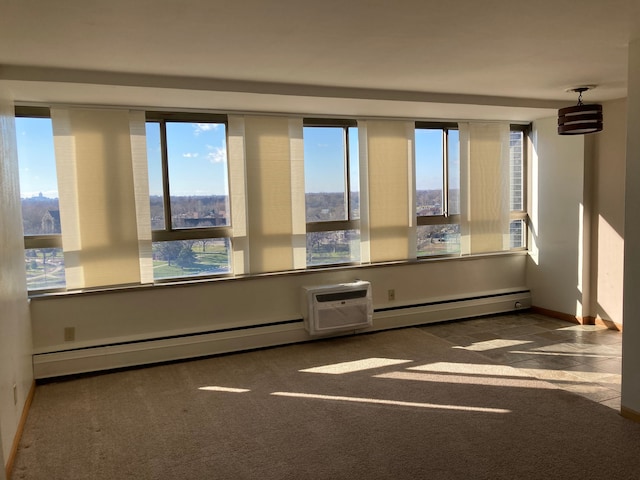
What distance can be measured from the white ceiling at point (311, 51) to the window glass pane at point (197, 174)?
0.31 metres

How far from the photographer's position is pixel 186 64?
347cm

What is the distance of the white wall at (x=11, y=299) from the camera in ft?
9.86

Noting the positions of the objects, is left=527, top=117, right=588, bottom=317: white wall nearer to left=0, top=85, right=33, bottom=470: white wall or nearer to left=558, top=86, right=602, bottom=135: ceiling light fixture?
left=558, top=86, right=602, bottom=135: ceiling light fixture

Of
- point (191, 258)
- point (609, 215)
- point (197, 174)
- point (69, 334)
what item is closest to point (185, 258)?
point (191, 258)

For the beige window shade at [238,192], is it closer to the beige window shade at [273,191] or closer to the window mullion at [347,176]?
the beige window shade at [273,191]

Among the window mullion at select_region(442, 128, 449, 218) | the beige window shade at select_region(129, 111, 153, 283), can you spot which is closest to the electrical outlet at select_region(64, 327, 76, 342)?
the beige window shade at select_region(129, 111, 153, 283)

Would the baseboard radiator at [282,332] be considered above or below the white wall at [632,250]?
below

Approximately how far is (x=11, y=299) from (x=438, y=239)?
432cm

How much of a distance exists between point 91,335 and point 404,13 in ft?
11.8

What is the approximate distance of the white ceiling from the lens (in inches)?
99.6

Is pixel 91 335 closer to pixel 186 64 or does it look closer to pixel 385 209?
pixel 186 64

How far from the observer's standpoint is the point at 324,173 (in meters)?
5.39

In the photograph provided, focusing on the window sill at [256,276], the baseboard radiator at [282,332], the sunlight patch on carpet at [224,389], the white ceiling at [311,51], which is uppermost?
the white ceiling at [311,51]

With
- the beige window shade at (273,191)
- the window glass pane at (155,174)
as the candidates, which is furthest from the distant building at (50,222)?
the beige window shade at (273,191)
